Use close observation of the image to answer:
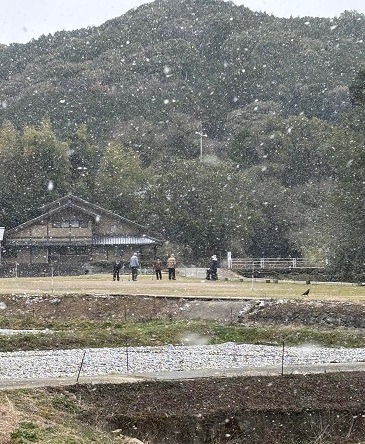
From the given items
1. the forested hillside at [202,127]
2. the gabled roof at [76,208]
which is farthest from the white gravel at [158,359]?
the gabled roof at [76,208]

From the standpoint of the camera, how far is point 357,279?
40500 mm

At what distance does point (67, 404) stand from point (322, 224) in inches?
1940

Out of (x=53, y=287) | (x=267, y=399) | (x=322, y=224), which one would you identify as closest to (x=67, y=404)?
(x=267, y=399)

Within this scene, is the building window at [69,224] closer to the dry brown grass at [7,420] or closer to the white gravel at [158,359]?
the white gravel at [158,359]

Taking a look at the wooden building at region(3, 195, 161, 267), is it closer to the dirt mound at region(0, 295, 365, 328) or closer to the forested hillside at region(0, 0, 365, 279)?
the forested hillside at region(0, 0, 365, 279)

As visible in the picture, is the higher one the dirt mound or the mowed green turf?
the mowed green turf

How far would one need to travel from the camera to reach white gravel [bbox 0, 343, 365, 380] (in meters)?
15.8

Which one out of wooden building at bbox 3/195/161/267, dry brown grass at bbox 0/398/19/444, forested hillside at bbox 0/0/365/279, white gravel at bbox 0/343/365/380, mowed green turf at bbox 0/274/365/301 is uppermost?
forested hillside at bbox 0/0/365/279

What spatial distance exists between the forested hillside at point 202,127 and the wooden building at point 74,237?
3.97 m

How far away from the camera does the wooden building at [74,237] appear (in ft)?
183

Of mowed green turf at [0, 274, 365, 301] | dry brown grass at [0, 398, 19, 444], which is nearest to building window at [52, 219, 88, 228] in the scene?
mowed green turf at [0, 274, 365, 301]

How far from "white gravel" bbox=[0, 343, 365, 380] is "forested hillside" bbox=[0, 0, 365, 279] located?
76.4 ft

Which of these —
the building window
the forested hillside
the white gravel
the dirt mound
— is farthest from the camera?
the forested hillside

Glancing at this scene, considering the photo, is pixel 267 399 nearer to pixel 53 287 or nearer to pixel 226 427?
pixel 226 427
